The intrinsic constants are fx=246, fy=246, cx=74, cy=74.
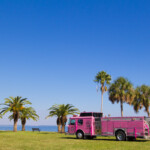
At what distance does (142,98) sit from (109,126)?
29.2 metres

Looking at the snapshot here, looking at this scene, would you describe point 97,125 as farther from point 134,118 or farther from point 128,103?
point 128,103

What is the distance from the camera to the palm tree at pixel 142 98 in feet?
171

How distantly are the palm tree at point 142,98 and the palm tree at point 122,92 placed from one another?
193 centimetres

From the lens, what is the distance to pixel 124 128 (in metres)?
24.2

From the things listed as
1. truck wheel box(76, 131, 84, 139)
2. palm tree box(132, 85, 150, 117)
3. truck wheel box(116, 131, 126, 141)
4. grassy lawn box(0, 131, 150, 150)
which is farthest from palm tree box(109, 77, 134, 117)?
grassy lawn box(0, 131, 150, 150)

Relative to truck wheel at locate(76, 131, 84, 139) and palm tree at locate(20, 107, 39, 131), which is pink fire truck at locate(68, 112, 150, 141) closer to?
truck wheel at locate(76, 131, 84, 139)

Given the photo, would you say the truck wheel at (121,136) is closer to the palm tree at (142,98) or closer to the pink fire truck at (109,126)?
the pink fire truck at (109,126)

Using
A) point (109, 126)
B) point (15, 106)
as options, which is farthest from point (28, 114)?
point (109, 126)

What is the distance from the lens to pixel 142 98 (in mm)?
52375

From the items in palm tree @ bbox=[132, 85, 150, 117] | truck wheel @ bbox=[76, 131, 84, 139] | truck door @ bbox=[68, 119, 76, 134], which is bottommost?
truck wheel @ bbox=[76, 131, 84, 139]

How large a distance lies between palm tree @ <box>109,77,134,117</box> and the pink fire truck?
24912mm

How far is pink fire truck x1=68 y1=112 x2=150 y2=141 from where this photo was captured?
23484mm

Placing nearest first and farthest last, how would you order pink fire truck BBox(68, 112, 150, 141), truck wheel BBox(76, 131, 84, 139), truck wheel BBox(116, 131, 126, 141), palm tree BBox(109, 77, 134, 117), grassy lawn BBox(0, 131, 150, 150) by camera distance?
grassy lawn BBox(0, 131, 150, 150) → pink fire truck BBox(68, 112, 150, 141) → truck wheel BBox(116, 131, 126, 141) → truck wheel BBox(76, 131, 84, 139) → palm tree BBox(109, 77, 134, 117)

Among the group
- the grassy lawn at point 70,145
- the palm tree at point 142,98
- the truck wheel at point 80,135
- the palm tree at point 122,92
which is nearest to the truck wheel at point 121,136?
the grassy lawn at point 70,145
